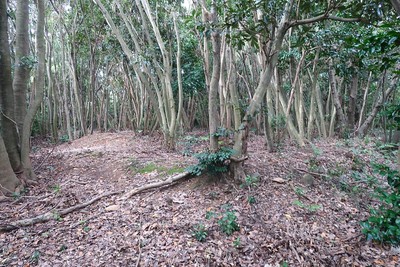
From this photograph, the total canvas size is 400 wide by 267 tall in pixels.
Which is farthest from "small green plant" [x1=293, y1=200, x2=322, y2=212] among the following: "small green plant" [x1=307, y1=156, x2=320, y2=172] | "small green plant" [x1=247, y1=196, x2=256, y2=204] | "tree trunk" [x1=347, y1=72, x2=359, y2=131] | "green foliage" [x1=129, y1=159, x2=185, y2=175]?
"tree trunk" [x1=347, y1=72, x2=359, y2=131]

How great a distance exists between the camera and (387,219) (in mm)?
3066

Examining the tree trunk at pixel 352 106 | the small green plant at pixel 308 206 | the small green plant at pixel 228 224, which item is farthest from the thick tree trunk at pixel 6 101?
the tree trunk at pixel 352 106

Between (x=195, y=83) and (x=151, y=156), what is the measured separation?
6.37m

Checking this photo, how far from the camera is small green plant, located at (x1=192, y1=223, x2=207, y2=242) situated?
3.31 metres

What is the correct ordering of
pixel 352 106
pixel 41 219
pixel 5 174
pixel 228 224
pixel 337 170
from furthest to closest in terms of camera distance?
1. pixel 352 106
2. pixel 337 170
3. pixel 5 174
4. pixel 41 219
5. pixel 228 224

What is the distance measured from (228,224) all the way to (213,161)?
3.83 ft

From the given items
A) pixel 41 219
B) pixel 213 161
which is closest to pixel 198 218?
pixel 213 161

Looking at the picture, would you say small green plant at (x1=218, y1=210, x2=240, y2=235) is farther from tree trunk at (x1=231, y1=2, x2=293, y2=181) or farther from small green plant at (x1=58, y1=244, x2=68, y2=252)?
small green plant at (x1=58, y1=244, x2=68, y2=252)

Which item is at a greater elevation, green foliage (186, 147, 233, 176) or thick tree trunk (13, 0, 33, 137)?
thick tree trunk (13, 0, 33, 137)

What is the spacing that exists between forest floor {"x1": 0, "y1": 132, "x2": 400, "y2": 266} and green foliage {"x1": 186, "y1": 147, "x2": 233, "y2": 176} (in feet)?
0.80

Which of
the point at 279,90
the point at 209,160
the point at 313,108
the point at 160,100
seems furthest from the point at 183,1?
the point at 209,160

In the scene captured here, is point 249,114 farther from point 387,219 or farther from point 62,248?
point 62,248

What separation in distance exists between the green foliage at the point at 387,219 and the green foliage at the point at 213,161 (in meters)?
2.09

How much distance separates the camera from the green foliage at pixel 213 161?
4219 mm
